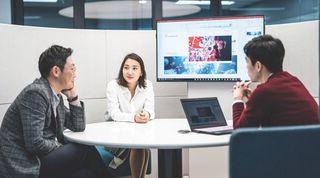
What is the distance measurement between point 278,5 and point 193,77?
152 inches

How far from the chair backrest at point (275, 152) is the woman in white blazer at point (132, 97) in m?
1.83

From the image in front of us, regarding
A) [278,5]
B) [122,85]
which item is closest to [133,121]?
[122,85]

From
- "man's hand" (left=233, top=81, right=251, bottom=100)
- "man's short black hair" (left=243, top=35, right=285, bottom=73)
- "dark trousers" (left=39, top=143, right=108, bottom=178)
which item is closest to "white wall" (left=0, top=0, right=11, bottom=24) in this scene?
"dark trousers" (left=39, top=143, right=108, bottom=178)

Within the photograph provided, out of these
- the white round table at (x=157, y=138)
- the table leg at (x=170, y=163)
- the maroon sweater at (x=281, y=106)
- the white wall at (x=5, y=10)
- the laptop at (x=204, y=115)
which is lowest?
the table leg at (x=170, y=163)

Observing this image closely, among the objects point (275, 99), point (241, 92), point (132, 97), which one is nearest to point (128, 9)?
point (132, 97)

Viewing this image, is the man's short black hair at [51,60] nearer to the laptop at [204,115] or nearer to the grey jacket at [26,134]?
the grey jacket at [26,134]

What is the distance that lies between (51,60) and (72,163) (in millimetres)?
608

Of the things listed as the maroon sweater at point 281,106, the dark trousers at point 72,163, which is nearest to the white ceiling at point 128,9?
the dark trousers at point 72,163

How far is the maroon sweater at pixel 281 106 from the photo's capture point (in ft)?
5.96

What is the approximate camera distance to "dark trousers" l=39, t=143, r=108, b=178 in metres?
2.18

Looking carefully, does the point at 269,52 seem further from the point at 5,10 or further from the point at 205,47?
the point at 5,10

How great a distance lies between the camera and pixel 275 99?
1.82 m

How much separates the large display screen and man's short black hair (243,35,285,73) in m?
1.14

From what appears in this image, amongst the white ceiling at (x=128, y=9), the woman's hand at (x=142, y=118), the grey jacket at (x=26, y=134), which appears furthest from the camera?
the white ceiling at (x=128, y=9)
